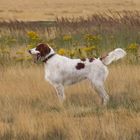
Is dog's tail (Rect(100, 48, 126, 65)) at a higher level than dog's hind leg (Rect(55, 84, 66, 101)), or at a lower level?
higher

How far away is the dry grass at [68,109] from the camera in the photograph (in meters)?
7.56

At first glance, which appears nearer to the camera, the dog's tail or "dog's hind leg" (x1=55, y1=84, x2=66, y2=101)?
"dog's hind leg" (x1=55, y1=84, x2=66, y2=101)

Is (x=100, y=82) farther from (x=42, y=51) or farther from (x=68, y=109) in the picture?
(x=42, y=51)

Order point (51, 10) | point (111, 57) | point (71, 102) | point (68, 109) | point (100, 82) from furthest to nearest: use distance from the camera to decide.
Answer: point (51, 10)
point (111, 57)
point (100, 82)
point (71, 102)
point (68, 109)

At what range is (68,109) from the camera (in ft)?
29.8

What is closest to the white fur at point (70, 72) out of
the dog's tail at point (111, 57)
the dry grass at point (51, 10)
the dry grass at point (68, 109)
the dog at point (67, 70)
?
the dog at point (67, 70)

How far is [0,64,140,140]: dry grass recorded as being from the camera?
756 cm

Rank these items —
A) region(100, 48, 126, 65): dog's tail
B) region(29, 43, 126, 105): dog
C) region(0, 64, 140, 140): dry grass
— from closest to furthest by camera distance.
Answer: region(0, 64, 140, 140): dry grass → region(29, 43, 126, 105): dog → region(100, 48, 126, 65): dog's tail

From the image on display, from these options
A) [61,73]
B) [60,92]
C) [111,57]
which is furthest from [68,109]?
[111,57]

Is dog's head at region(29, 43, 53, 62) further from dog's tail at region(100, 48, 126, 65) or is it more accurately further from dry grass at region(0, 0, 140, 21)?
dry grass at region(0, 0, 140, 21)

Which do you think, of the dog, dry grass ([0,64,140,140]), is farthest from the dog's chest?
dry grass ([0,64,140,140])

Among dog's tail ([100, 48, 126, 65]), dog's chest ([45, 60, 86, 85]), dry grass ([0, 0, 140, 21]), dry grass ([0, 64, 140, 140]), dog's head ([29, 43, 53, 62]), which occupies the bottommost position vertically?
dry grass ([0, 64, 140, 140])

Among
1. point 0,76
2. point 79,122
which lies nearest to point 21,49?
point 0,76

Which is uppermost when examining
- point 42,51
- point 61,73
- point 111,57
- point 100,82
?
point 42,51
